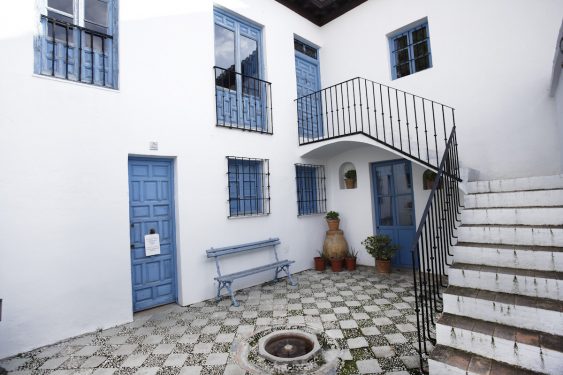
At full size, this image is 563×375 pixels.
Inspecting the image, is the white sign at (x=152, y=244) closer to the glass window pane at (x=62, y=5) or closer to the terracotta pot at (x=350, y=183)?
the glass window pane at (x=62, y=5)

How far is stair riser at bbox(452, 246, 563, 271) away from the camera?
2680 mm

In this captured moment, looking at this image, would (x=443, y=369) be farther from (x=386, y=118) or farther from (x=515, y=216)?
(x=386, y=118)

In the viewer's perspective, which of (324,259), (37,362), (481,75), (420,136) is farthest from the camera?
(324,259)

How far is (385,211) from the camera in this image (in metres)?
6.95

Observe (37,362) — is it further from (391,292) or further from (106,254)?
(391,292)

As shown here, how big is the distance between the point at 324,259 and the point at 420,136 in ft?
11.5

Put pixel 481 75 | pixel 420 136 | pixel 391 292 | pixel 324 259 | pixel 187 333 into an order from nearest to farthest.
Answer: pixel 187 333 < pixel 391 292 < pixel 481 75 < pixel 420 136 < pixel 324 259

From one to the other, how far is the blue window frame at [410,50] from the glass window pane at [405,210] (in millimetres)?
2858

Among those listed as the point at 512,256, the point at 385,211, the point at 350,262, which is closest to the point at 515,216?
the point at 512,256

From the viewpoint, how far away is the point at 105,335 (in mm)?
3816

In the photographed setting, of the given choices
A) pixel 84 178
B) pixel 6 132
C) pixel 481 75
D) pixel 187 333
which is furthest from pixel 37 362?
pixel 481 75

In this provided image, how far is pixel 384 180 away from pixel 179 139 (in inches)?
189

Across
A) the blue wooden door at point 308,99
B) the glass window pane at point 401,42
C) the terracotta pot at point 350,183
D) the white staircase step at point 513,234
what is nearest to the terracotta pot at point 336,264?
the terracotta pot at point 350,183

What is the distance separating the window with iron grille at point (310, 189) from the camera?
7109 mm
